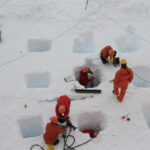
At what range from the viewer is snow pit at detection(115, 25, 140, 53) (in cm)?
855

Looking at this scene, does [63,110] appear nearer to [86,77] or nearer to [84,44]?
[86,77]

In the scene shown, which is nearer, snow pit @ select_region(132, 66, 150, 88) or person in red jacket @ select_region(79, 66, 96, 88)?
person in red jacket @ select_region(79, 66, 96, 88)

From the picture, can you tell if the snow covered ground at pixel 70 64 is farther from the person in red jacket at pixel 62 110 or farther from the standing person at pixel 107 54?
the person in red jacket at pixel 62 110

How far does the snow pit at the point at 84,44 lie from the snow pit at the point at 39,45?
115 centimetres

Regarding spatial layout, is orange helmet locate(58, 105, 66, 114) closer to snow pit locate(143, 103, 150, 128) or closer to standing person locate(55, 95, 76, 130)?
standing person locate(55, 95, 76, 130)

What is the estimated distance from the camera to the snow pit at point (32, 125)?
20.8 ft

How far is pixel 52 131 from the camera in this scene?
5.43 metres

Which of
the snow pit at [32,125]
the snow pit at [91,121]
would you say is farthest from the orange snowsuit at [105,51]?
the snow pit at [32,125]

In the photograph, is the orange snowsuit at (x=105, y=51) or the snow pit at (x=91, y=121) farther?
the orange snowsuit at (x=105, y=51)

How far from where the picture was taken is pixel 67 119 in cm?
601

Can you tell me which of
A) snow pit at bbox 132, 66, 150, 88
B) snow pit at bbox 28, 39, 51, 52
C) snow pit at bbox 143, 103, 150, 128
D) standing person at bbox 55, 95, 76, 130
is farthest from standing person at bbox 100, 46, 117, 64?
standing person at bbox 55, 95, 76, 130

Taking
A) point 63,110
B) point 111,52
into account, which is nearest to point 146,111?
point 111,52

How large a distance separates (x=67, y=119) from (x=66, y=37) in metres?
4.03

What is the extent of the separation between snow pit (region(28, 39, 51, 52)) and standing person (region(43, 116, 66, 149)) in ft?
12.9
